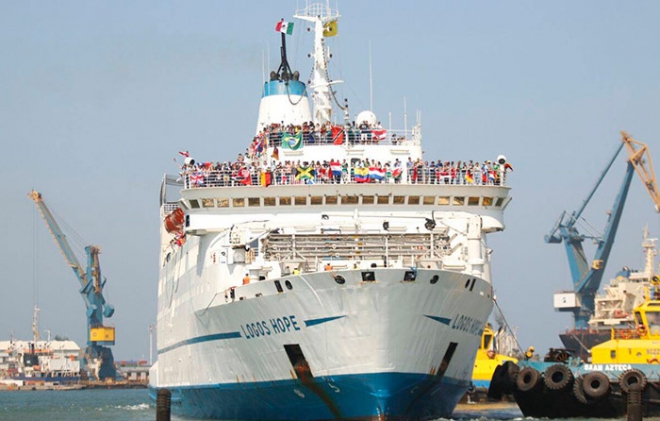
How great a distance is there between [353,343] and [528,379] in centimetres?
1048

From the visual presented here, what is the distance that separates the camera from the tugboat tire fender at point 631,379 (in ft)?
126

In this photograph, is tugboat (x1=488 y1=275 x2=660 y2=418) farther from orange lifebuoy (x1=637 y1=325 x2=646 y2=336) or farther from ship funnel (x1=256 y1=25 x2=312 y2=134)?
ship funnel (x1=256 y1=25 x2=312 y2=134)

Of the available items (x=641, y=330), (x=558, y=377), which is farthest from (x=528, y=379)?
(x=641, y=330)

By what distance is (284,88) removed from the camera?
45.5 m

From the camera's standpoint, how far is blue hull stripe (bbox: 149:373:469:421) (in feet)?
107

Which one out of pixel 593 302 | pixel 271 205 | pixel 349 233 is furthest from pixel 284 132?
pixel 593 302

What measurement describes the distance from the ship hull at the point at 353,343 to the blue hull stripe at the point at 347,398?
26 millimetres

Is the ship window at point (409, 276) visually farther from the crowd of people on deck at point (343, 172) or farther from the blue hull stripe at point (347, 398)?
the crowd of people on deck at point (343, 172)

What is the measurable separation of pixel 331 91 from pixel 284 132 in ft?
17.0

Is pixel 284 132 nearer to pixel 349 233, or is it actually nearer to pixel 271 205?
pixel 271 205

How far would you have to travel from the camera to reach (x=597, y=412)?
3938cm

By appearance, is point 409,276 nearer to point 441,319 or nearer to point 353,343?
point 441,319

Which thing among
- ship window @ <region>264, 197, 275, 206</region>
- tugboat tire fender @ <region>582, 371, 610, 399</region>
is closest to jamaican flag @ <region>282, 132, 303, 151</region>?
ship window @ <region>264, 197, 275, 206</region>

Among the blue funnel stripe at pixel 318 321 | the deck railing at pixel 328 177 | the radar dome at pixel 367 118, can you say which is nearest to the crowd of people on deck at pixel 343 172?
the deck railing at pixel 328 177
